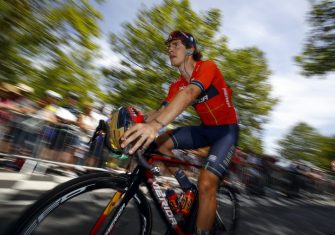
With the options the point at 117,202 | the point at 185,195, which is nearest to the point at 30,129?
the point at 185,195

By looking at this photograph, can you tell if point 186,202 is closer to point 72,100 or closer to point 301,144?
point 72,100

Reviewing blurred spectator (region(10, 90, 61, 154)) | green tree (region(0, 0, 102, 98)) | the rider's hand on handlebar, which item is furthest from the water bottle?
blurred spectator (region(10, 90, 61, 154))

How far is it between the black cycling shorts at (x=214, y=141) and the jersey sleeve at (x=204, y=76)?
0.83 metres

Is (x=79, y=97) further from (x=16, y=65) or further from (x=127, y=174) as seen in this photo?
(x=127, y=174)

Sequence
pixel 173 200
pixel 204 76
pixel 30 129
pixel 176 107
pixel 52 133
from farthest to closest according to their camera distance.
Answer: pixel 52 133 < pixel 30 129 < pixel 173 200 < pixel 204 76 < pixel 176 107

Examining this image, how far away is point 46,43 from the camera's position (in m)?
4.12

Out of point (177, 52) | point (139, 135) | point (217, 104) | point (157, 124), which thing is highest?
point (177, 52)

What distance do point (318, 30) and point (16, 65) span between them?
1137cm

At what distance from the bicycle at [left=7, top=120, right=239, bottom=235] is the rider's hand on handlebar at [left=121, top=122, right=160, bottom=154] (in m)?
0.27

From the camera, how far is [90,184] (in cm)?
222

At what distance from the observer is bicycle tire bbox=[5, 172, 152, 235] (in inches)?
75.4

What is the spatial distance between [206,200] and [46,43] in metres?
2.89

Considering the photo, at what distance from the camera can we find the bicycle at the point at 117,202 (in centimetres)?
198

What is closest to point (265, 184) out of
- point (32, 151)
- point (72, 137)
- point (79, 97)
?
point (72, 137)
